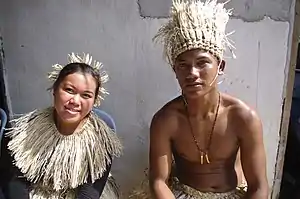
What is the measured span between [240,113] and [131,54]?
1.81 feet

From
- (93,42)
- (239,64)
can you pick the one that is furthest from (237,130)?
(93,42)

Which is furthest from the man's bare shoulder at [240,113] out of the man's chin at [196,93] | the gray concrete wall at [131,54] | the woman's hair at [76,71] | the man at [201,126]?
the woman's hair at [76,71]

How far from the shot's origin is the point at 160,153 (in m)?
1.79

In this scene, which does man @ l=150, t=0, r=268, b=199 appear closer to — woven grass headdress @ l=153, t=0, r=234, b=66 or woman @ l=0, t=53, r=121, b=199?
woven grass headdress @ l=153, t=0, r=234, b=66

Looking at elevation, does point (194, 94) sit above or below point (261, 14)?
below

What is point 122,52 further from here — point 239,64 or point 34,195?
point 34,195

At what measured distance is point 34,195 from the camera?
182cm

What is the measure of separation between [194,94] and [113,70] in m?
0.55

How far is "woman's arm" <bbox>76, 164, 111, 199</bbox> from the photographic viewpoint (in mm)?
1809

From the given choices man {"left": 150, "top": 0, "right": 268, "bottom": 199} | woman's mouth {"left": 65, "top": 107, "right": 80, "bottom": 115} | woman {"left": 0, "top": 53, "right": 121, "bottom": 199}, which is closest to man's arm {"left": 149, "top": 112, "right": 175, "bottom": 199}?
man {"left": 150, "top": 0, "right": 268, "bottom": 199}

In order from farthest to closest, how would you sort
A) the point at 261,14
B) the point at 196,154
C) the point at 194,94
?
the point at 261,14, the point at 196,154, the point at 194,94

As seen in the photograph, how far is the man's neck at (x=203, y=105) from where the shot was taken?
1735mm

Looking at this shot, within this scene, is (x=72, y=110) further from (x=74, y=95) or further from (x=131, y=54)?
(x=131, y=54)

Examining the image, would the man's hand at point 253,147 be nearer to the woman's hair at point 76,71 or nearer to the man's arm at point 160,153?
the man's arm at point 160,153
